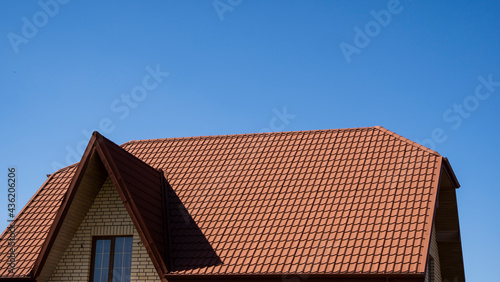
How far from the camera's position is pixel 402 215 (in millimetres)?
12789

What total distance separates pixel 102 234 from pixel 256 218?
3734mm

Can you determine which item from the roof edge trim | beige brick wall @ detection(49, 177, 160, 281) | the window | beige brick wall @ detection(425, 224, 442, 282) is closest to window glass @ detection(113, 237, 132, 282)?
the window

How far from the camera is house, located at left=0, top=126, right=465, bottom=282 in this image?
1234 centimetres

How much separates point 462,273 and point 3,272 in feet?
39.3

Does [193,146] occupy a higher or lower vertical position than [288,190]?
higher

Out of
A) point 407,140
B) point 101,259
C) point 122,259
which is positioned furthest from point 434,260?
point 101,259

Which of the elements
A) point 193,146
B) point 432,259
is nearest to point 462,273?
point 432,259

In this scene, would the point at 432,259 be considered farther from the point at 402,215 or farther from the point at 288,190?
the point at 288,190

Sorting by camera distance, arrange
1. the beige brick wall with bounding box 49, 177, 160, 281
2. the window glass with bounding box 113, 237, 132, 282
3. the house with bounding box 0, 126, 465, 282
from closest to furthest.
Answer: the house with bounding box 0, 126, 465, 282, the beige brick wall with bounding box 49, 177, 160, 281, the window glass with bounding box 113, 237, 132, 282

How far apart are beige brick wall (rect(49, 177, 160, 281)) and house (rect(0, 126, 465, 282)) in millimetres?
26

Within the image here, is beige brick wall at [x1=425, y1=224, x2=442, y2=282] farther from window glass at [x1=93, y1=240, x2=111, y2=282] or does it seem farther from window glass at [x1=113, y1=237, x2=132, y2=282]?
window glass at [x1=93, y1=240, x2=111, y2=282]

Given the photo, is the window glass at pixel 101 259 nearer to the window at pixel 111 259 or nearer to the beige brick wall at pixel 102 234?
the window at pixel 111 259

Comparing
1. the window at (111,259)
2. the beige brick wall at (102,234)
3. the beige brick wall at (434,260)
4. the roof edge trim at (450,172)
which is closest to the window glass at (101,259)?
the window at (111,259)

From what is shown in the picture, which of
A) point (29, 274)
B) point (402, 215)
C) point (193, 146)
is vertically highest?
point (193, 146)
